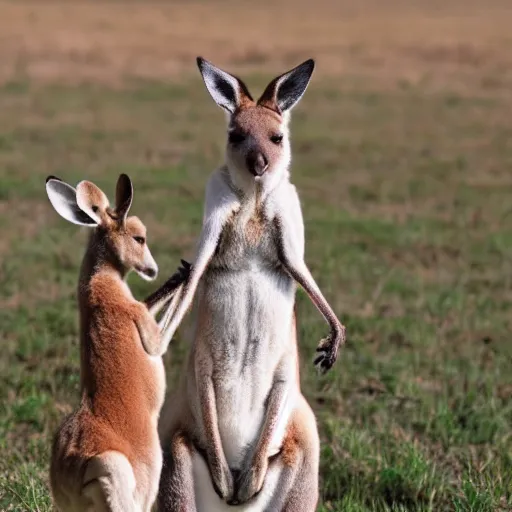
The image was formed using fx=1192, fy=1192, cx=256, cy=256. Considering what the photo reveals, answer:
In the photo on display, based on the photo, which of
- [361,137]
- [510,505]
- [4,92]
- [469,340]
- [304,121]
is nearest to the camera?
[510,505]

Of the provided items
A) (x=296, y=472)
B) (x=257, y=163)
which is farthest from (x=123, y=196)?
(x=296, y=472)

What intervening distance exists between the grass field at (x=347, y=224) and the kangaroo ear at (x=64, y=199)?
3.61 ft

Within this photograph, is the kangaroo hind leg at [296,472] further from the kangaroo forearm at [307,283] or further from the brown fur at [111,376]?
the brown fur at [111,376]

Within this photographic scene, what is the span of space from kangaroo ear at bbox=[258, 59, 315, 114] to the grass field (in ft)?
3.66

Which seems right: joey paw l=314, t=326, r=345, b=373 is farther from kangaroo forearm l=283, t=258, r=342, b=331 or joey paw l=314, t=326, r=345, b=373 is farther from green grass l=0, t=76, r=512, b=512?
green grass l=0, t=76, r=512, b=512

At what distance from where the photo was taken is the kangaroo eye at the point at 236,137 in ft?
13.5

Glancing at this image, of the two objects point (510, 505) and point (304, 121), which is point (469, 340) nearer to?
point (510, 505)

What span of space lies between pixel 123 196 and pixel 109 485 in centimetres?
98

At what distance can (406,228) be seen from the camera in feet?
39.7

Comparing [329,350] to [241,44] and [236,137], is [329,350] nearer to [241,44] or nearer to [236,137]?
[236,137]

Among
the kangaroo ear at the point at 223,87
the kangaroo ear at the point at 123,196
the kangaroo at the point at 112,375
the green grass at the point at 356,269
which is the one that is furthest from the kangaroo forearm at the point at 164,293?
the green grass at the point at 356,269

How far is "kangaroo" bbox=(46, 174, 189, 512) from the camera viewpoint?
3.52 m

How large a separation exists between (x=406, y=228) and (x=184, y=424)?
8.10m

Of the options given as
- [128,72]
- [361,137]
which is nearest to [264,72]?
[128,72]
